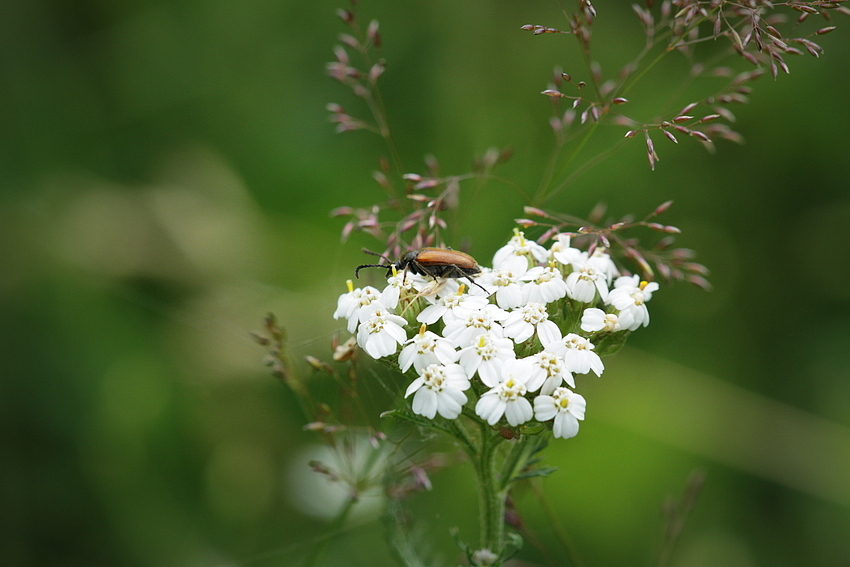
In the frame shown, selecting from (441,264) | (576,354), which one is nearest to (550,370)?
(576,354)

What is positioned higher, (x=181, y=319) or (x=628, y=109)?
(x=628, y=109)

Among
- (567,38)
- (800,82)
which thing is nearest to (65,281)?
(567,38)

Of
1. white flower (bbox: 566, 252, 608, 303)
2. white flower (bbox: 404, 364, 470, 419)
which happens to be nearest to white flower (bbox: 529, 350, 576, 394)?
white flower (bbox: 404, 364, 470, 419)

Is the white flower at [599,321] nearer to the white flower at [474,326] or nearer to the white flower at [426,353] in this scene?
the white flower at [474,326]

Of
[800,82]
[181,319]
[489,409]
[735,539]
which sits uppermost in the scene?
[800,82]

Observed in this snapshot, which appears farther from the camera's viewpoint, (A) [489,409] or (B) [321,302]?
(B) [321,302]

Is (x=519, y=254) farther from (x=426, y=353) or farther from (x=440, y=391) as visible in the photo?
(x=440, y=391)

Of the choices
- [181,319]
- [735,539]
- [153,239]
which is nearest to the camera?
[735,539]

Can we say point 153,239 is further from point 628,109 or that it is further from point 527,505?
point 628,109
